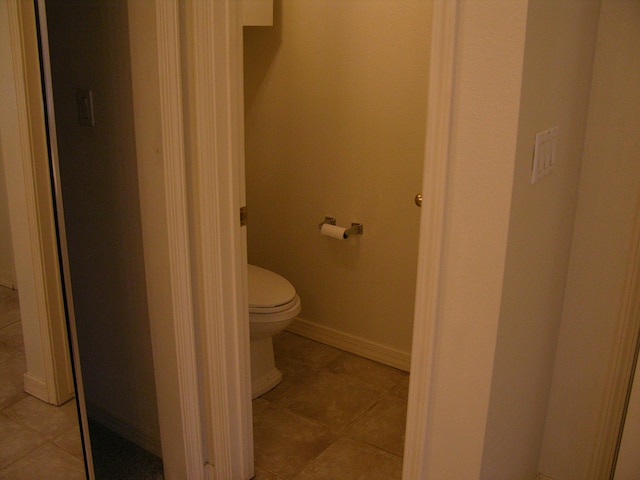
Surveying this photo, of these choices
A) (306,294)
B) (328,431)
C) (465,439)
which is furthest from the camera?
(306,294)

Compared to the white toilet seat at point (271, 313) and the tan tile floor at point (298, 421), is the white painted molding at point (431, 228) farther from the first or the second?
the white toilet seat at point (271, 313)

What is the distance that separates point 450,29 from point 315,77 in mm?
1552

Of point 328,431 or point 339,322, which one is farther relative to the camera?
point 339,322

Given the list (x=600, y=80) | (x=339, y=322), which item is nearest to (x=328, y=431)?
(x=339, y=322)

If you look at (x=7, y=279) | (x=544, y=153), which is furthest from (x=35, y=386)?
(x=544, y=153)

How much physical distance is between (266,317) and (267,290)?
15 centimetres

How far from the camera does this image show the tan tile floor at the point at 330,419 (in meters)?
2.11

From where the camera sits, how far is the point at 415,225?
2514mm

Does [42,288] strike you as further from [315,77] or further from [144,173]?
[315,77]

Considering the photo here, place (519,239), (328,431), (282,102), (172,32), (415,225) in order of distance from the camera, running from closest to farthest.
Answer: (519,239)
(172,32)
(328,431)
(415,225)
(282,102)

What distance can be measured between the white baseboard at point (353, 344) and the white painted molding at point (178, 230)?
1.10 m

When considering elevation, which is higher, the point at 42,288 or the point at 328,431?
the point at 42,288

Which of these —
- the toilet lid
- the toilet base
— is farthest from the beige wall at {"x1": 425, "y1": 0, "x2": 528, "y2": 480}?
the toilet base

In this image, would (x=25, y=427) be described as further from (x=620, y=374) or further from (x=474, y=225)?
(x=620, y=374)
